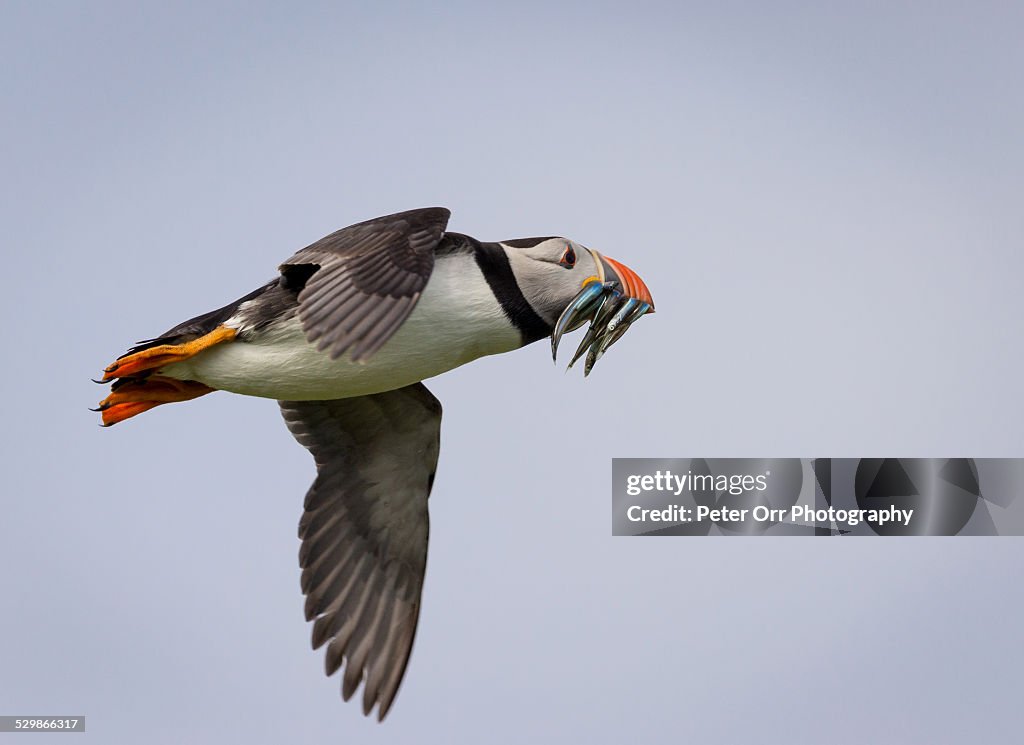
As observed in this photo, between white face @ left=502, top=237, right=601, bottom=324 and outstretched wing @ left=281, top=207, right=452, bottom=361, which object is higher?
white face @ left=502, top=237, right=601, bottom=324

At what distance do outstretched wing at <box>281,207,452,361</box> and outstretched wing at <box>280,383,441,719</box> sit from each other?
2.17m

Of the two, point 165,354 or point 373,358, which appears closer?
point 373,358

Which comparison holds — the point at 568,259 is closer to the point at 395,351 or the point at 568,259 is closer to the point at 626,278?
the point at 626,278

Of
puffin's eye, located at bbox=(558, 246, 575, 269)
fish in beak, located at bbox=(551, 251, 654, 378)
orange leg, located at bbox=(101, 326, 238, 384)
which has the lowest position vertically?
orange leg, located at bbox=(101, 326, 238, 384)

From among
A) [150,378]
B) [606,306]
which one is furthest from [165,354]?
[606,306]

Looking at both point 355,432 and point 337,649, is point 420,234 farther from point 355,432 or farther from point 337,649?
point 337,649

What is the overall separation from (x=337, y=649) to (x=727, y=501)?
12.2ft

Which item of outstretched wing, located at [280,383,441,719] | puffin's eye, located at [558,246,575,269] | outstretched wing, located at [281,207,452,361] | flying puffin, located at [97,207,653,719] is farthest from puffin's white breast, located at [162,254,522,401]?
outstretched wing, located at [280,383,441,719]

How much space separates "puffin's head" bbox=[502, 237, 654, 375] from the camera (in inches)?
416

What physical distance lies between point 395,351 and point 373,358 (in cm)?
14

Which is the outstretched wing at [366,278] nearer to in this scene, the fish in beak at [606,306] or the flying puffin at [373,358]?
the flying puffin at [373,358]

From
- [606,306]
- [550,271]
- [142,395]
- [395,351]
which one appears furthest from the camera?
[142,395]

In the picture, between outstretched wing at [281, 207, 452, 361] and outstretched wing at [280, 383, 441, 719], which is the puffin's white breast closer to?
outstretched wing at [281, 207, 452, 361]

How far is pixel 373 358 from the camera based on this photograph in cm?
1016
